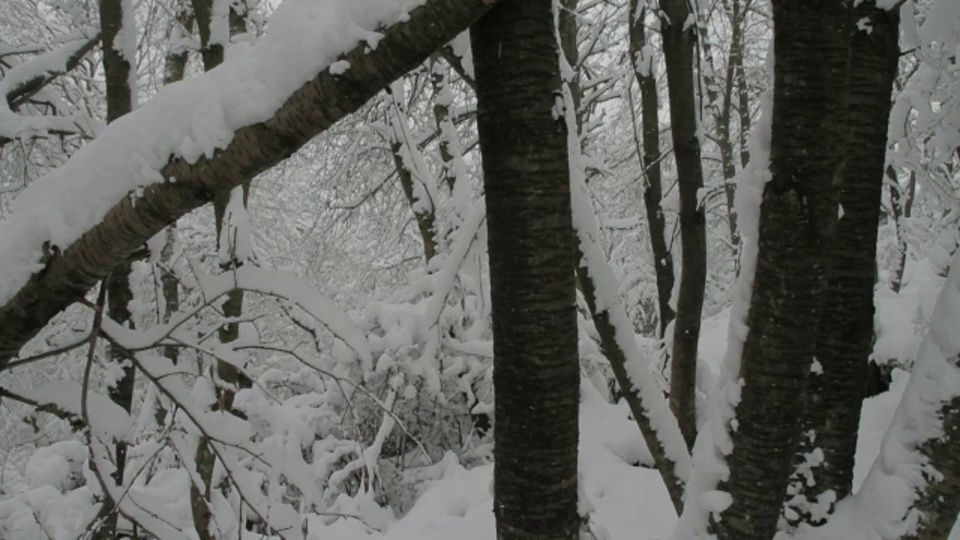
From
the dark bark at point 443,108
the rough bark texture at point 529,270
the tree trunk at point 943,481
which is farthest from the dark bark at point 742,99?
the rough bark texture at point 529,270

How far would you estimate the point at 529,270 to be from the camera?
140 cm

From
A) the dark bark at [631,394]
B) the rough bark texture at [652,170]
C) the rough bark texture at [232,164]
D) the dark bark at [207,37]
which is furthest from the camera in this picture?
the dark bark at [207,37]

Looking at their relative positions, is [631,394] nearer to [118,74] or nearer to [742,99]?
[118,74]

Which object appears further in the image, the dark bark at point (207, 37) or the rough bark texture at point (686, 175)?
the dark bark at point (207, 37)

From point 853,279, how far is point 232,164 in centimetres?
173

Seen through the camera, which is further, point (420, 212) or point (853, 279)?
point (420, 212)

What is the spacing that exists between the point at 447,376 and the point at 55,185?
5.05m

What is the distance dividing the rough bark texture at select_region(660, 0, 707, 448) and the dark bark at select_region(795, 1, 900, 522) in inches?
29.3

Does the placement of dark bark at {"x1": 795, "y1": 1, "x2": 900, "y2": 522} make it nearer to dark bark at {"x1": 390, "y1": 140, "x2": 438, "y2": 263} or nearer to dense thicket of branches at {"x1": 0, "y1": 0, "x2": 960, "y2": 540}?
dense thicket of branches at {"x1": 0, "y1": 0, "x2": 960, "y2": 540}

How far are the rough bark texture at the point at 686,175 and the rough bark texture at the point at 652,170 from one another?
19.4 inches

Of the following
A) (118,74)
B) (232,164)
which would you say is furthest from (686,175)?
(118,74)

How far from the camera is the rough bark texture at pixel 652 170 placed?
347 centimetres

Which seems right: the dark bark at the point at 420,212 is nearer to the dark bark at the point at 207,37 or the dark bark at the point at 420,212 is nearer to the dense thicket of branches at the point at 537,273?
the dark bark at the point at 207,37

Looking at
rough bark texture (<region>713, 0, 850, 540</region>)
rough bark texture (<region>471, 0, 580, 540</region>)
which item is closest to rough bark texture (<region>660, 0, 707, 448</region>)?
rough bark texture (<region>713, 0, 850, 540</region>)
